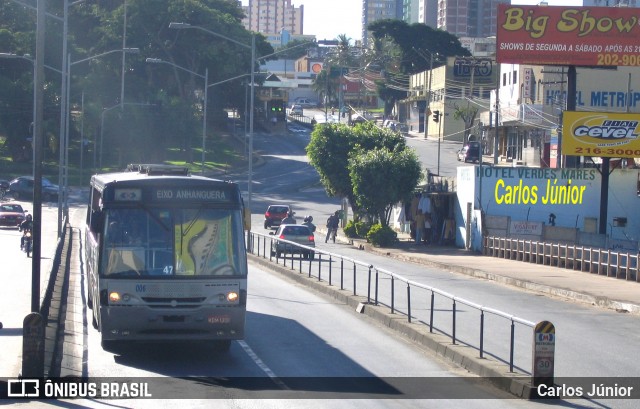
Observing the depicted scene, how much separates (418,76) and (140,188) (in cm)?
9916

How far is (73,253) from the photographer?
3856 cm

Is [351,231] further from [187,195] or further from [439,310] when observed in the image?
[187,195]

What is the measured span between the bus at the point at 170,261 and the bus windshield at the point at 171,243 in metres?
0.01

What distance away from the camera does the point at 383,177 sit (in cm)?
5238

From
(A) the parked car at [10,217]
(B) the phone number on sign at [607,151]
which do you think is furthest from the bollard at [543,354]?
(A) the parked car at [10,217]

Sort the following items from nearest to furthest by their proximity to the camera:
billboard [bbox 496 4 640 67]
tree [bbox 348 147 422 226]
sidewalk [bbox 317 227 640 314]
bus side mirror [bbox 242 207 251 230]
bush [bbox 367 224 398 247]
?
bus side mirror [bbox 242 207 251 230] → sidewalk [bbox 317 227 640 314] → billboard [bbox 496 4 640 67] → bush [bbox 367 224 398 247] → tree [bbox 348 147 422 226]

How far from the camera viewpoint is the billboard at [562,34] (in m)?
44.6

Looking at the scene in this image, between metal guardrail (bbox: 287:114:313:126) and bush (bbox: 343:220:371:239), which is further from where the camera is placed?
metal guardrail (bbox: 287:114:313:126)

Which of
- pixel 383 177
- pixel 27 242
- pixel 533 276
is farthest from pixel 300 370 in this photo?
pixel 383 177

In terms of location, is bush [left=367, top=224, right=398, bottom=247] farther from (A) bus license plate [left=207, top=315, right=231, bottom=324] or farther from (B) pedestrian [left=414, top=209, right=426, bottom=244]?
(A) bus license plate [left=207, top=315, right=231, bottom=324]

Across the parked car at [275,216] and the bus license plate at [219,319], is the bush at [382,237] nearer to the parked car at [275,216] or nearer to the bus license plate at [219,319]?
the parked car at [275,216]

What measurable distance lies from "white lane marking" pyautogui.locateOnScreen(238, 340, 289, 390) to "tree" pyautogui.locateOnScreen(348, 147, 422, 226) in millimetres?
36663

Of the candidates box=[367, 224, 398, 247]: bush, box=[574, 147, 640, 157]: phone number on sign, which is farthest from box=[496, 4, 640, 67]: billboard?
box=[367, 224, 398, 247]: bush

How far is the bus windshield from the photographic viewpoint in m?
14.1
